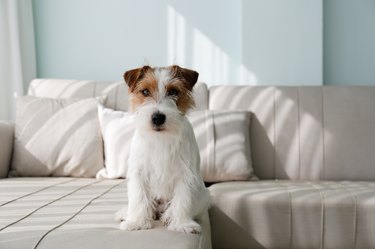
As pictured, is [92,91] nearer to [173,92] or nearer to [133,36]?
[133,36]

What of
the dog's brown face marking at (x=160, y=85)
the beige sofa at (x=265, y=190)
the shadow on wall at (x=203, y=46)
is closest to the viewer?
the beige sofa at (x=265, y=190)

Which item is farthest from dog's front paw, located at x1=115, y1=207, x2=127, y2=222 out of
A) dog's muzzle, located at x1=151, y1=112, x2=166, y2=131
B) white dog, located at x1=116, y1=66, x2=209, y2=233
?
dog's muzzle, located at x1=151, y1=112, x2=166, y2=131

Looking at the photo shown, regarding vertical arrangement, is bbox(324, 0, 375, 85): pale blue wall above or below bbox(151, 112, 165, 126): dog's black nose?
above

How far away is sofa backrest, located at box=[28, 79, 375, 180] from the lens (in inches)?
108

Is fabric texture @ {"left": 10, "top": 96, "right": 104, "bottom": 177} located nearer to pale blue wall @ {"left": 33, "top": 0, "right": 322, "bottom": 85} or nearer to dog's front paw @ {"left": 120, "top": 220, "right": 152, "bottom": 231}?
pale blue wall @ {"left": 33, "top": 0, "right": 322, "bottom": 85}

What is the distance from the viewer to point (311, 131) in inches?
110

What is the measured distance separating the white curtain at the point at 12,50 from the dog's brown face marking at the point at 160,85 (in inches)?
80.3

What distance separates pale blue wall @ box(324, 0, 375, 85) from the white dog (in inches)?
83.6

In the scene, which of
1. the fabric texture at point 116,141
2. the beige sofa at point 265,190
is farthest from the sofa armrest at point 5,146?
the fabric texture at point 116,141

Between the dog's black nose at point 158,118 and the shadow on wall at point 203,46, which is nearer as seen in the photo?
the dog's black nose at point 158,118

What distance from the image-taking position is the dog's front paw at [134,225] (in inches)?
59.6

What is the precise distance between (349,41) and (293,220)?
1936mm

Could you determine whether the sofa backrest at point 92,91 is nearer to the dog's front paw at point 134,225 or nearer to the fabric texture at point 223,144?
the fabric texture at point 223,144

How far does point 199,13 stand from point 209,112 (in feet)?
3.56
